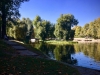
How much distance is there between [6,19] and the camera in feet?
98.4

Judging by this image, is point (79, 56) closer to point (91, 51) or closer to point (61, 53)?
point (61, 53)

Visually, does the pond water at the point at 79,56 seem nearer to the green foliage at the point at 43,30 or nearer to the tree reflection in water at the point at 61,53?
the tree reflection in water at the point at 61,53

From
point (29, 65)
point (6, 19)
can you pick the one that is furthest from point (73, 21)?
point (29, 65)

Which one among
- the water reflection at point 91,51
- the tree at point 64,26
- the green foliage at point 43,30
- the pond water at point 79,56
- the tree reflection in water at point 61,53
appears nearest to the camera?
the pond water at point 79,56

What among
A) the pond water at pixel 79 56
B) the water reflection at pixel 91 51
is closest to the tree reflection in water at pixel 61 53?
the pond water at pixel 79 56

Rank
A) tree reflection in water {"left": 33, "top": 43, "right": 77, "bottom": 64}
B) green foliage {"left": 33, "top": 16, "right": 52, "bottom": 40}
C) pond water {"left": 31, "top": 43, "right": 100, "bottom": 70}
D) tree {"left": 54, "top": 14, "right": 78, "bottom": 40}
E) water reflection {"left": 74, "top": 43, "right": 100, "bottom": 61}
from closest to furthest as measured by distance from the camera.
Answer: pond water {"left": 31, "top": 43, "right": 100, "bottom": 70} → tree reflection in water {"left": 33, "top": 43, "right": 77, "bottom": 64} → water reflection {"left": 74, "top": 43, "right": 100, "bottom": 61} → tree {"left": 54, "top": 14, "right": 78, "bottom": 40} → green foliage {"left": 33, "top": 16, "right": 52, "bottom": 40}

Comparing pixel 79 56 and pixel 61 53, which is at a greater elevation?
pixel 61 53

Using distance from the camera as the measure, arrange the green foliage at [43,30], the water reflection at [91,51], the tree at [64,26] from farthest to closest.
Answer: the green foliage at [43,30]
the tree at [64,26]
the water reflection at [91,51]

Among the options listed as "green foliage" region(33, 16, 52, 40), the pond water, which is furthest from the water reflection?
"green foliage" region(33, 16, 52, 40)

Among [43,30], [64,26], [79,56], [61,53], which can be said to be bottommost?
[79,56]

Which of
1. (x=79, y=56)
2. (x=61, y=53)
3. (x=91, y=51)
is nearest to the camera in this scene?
(x=79, y=56)

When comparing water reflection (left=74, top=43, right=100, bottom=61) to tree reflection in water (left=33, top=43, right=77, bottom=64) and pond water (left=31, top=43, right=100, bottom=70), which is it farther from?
tree reflection in water (left=33, top=43, right=77, bottom=64)

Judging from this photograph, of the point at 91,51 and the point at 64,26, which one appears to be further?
the point at 64,26

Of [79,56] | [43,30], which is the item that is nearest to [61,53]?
[79,56]
